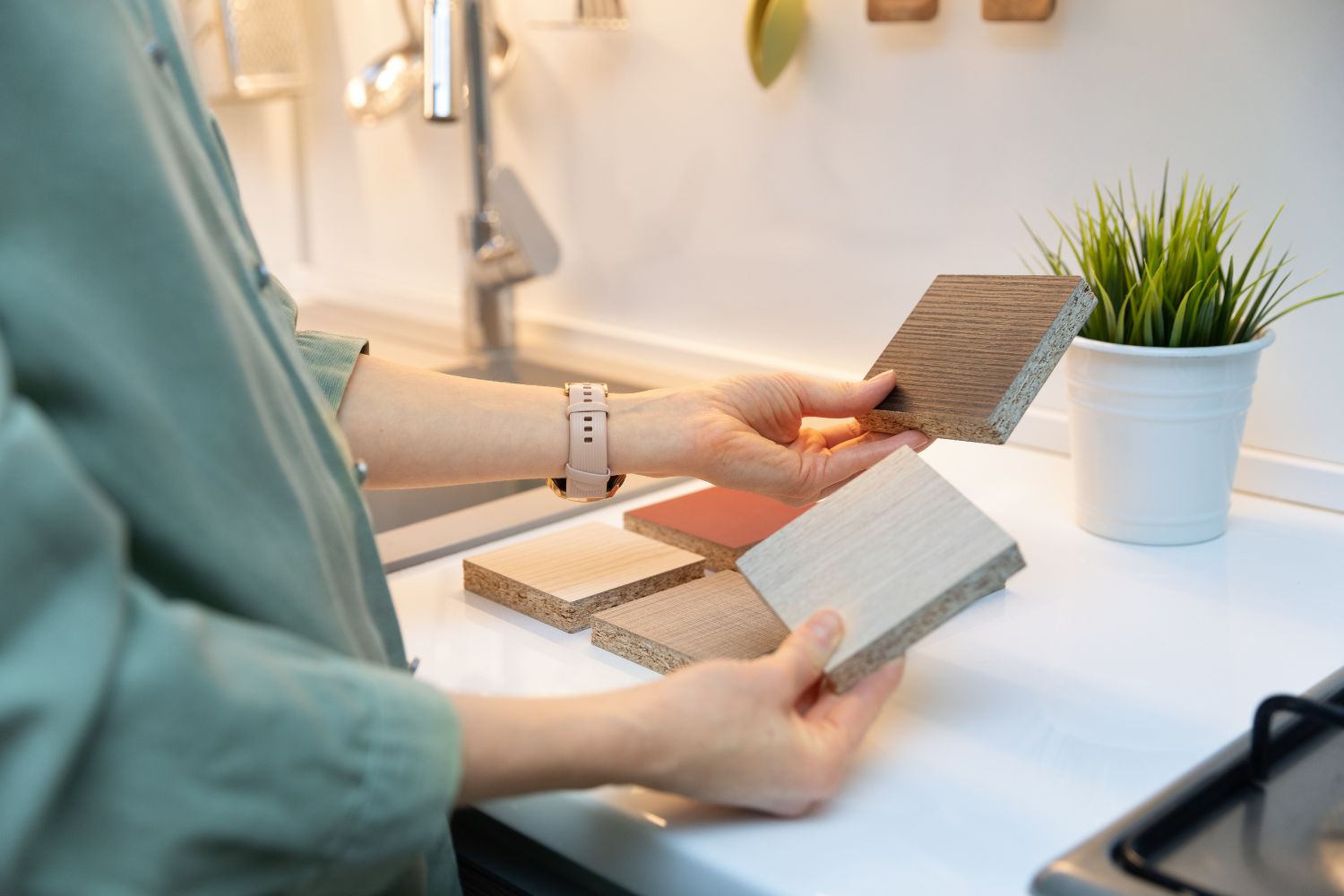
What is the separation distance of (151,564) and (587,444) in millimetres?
379

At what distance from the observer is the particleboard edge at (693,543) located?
2.58 feet

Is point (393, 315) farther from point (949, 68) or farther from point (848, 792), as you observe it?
point (848, 792)

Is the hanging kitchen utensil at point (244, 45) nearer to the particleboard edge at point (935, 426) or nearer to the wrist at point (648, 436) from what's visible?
the wrist at point (648, 436)

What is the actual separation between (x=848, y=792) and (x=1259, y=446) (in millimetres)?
576

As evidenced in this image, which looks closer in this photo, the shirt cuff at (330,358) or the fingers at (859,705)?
the fingers at (859,705)

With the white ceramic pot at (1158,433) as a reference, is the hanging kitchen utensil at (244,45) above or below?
above

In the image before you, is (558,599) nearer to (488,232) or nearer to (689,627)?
(689,627)

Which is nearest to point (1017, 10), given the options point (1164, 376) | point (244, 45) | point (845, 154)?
point (845, 154)

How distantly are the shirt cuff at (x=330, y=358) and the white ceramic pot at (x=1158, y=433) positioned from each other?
49cm

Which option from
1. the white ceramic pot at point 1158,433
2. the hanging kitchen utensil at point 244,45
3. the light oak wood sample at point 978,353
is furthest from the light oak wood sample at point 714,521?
the hanging kitchen utensil at point 244,45

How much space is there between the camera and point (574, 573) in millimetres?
754

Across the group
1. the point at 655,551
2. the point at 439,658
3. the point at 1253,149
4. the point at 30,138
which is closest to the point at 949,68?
the point at 1253,149

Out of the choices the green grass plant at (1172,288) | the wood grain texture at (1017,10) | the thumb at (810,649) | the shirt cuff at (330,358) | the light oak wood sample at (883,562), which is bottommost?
the thumb at (810,649)

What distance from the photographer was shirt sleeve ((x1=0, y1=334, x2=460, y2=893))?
337 millimetres
